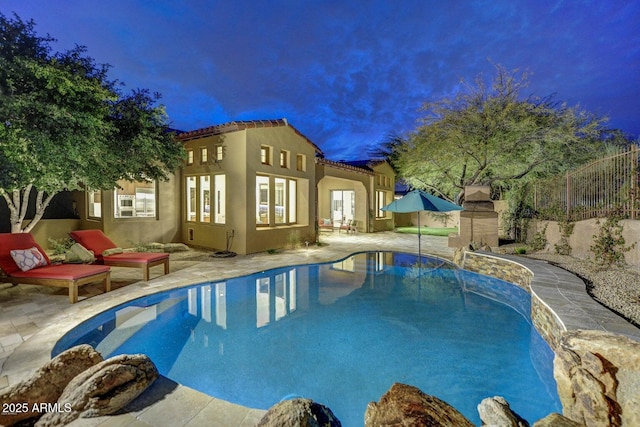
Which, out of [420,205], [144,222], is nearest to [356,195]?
[420,205]

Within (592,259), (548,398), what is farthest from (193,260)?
(592,259)

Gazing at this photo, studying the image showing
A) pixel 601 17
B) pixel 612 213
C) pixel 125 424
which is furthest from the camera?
pixel 601 17

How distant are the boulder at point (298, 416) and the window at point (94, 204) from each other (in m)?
12.5

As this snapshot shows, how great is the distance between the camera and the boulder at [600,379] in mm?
2029

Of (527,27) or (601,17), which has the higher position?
(601,17)

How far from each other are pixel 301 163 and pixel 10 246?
966 cm

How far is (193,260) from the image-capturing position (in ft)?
A: 31.5

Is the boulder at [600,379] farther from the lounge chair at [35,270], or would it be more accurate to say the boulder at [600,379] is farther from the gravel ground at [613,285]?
the lounge chair at [35,270]

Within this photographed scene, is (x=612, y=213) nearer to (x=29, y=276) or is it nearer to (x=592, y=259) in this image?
(x=592, y=259)

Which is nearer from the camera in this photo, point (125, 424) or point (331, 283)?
point (125, 424)

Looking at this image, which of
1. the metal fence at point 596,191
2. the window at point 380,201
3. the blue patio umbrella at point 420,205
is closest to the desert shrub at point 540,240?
the metal fence at point 596,191

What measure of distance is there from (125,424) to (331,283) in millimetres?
5940

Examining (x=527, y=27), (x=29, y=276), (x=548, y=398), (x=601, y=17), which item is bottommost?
(x=548, y=398)

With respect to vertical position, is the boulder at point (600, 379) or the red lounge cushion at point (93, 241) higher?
the red lounge cushion at point (93, 241)
